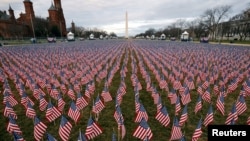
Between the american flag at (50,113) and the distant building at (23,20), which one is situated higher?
the distant building at (23,20)

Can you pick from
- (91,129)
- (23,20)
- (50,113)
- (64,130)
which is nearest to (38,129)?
(64,130)

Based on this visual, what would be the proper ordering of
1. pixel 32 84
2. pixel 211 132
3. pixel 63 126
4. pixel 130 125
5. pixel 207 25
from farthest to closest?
pixel 207 25 → pixel 32 84 → pixel 130 125 → pixel 63 126 → pixel 211 132

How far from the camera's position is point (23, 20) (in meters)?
116

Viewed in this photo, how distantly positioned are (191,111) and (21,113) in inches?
319

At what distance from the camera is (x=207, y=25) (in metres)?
105

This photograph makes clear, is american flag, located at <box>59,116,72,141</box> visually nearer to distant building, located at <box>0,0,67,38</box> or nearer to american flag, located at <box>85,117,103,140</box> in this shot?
american flag, located at <box>85,117,103,140</box>

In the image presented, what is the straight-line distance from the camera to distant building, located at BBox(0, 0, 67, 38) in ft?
283

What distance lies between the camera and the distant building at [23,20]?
86.2m

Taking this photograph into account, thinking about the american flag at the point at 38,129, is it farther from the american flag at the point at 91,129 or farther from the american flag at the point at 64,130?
the american flag at the point at 91,129

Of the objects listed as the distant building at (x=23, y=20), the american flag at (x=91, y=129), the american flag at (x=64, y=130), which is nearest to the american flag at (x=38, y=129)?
the american flag at (x=64, y=130)

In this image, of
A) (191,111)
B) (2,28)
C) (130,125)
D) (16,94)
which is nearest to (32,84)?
(16,94)

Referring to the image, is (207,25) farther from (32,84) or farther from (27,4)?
(32,84)

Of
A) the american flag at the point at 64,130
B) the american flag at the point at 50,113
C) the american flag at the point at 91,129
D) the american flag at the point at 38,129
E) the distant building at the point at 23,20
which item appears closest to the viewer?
the american flag at the point at 91,129

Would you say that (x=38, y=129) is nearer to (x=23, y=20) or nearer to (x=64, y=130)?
(x=64, y=130)
